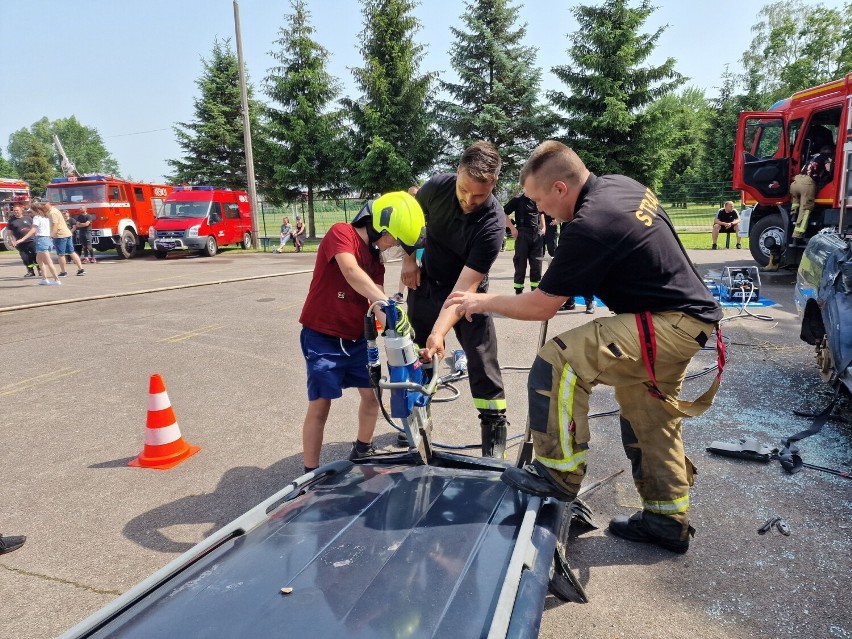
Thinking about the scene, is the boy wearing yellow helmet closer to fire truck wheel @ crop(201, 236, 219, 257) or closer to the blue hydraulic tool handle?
the blue hydraulic tool handle

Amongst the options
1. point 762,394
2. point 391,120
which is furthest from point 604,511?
point 391,120

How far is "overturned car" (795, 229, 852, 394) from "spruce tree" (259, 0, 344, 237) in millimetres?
25076

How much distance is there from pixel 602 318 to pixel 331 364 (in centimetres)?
153

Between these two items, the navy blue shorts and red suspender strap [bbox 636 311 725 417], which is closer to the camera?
red suspender strap [bbox 636 311 725 417]

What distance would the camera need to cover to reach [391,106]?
87.8 ft

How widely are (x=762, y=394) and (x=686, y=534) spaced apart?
2.74m

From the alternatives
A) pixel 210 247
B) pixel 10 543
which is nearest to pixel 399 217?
pixel 10 543

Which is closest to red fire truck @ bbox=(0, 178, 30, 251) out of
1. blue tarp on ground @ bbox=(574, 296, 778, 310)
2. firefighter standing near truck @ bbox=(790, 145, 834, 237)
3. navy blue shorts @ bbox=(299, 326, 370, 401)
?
blue tarp on ground @ bbox=(574, 296, 778, 310)

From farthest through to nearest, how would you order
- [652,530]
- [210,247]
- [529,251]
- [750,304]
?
1. [210,247]
2. [529,251]
3. [750,304]
4. [652,530]

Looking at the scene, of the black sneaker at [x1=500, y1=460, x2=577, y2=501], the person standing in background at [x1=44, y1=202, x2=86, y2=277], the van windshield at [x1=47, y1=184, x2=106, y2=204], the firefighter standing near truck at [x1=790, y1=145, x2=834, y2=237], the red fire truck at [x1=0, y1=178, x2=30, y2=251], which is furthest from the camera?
the red fire truck at [x1=0, y1=178, x2=30, y2=251]

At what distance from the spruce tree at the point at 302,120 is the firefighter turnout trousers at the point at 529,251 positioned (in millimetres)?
20734

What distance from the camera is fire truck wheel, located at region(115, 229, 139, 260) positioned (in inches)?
805

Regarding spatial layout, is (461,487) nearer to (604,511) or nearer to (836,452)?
(604,511)

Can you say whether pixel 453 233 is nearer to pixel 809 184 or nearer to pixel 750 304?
pixel 750 304
